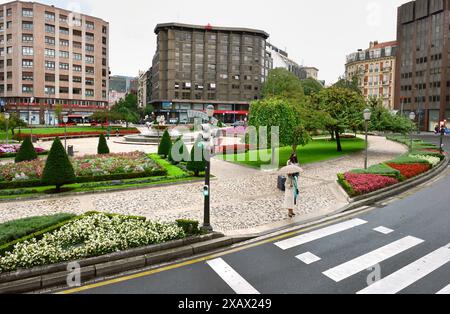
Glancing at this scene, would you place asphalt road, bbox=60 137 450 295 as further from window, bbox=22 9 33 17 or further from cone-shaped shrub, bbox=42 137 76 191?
window, bbox=22 9 33 17

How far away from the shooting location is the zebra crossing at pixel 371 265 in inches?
296

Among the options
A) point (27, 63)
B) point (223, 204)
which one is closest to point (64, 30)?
point (27, 63)

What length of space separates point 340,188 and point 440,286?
399 inches

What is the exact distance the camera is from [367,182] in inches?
650

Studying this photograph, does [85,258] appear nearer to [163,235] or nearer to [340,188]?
[163,235]

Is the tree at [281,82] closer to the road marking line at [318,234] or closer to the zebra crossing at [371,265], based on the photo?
the road marking line at [318,234]

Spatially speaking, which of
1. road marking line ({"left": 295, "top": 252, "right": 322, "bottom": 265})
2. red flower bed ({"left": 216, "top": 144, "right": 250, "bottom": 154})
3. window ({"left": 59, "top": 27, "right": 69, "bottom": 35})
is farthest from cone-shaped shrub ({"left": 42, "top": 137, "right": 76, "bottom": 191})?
window ({"left": 59, "top": 27, "right": 69, "bottom": 35})

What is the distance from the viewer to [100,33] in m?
91.0

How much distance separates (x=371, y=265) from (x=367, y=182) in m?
8.59

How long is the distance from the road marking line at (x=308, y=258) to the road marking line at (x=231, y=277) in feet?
5.97

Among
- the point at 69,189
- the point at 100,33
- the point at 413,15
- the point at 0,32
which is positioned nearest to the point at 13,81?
the point at 0,32

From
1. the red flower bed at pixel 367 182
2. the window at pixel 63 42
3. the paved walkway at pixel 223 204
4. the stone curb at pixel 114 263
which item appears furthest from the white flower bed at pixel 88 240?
the window at pixel 63 42

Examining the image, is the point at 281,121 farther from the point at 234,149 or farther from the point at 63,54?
the point at 63,54
